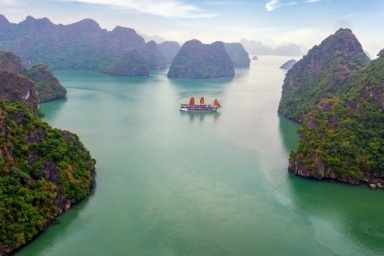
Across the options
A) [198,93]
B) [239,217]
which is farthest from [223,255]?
[198,93]

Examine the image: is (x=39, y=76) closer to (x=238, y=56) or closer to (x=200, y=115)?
(x=200, y=115)

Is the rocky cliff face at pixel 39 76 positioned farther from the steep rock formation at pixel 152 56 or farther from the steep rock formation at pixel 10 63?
the steep rock formation at pixel 152 56

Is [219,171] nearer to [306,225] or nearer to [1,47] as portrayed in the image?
[306,225]

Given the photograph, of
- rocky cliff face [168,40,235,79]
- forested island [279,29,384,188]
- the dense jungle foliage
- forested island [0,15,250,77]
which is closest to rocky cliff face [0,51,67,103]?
forested island [279,29,384,188]

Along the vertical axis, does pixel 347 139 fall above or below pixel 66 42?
below

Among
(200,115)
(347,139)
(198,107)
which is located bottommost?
(200,115)

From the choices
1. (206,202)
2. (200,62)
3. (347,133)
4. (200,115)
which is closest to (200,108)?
(200,115)
